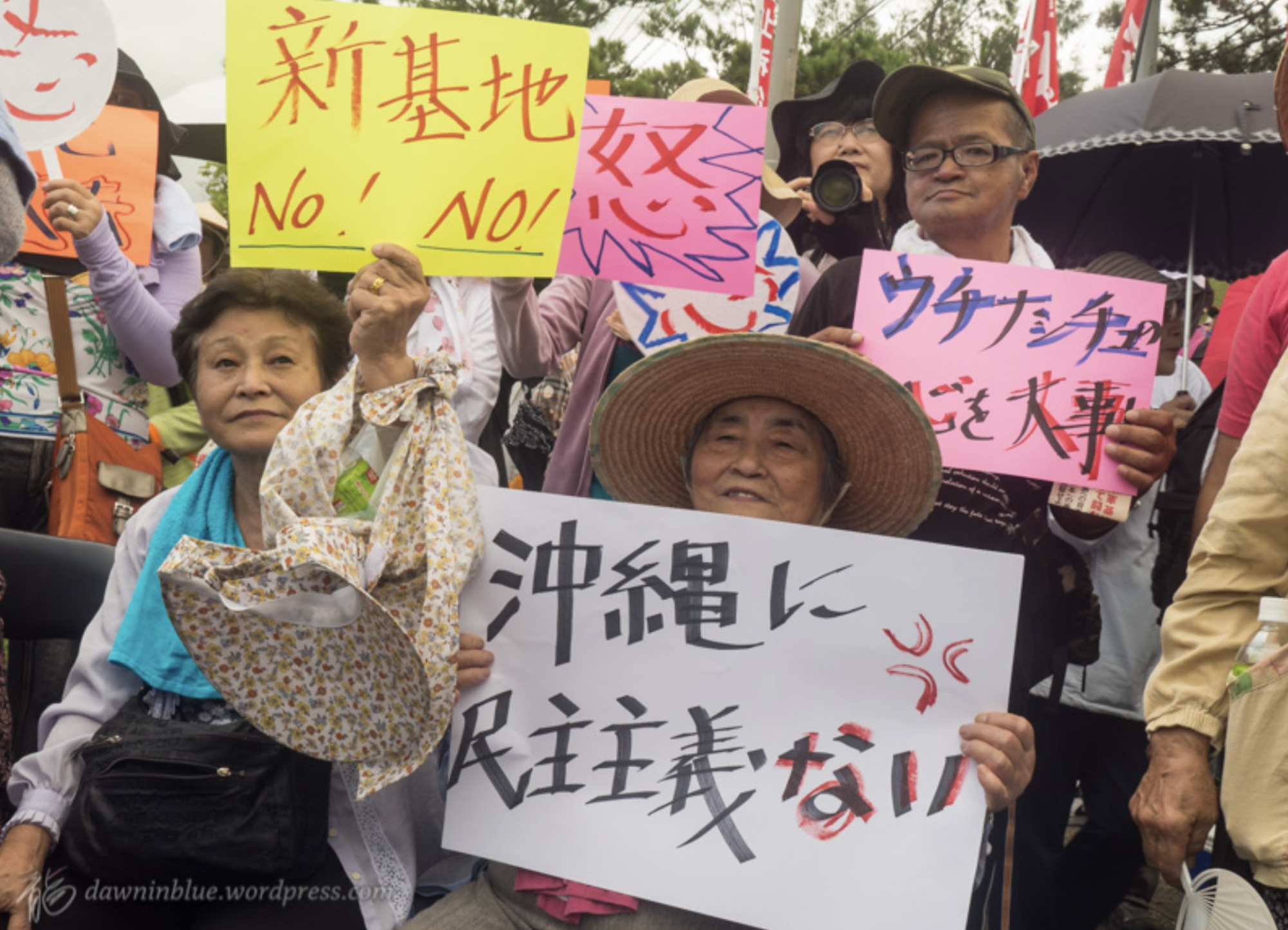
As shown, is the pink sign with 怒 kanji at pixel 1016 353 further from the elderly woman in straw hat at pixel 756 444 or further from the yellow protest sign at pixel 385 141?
the yellow protest sign at pixel 385 141

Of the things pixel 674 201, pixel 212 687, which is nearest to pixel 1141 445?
pixel 674 201

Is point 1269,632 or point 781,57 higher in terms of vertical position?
point 781,57

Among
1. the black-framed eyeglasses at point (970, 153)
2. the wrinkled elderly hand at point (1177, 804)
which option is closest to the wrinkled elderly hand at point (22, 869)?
the wrinkled elderly hand at point (1177, 804)

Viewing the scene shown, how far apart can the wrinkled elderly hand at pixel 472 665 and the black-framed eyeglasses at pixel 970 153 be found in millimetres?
1553

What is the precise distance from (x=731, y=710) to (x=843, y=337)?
0.80 metres

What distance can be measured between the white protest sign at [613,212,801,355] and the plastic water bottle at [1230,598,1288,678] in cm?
139

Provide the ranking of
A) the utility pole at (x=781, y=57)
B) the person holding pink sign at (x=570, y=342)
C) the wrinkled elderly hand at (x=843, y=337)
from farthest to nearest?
the utility pole at (x=781, y=57), the person holding pink sign at (x=570, y=342), the wrinkled elderly hand at (x=843, y=337)

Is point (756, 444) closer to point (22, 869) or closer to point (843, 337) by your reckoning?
point (843, 337)

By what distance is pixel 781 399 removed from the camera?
2.39 m

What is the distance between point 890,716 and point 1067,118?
2825 millimetres

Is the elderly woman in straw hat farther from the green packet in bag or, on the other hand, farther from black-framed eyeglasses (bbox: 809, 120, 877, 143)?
black-framed eyeglasses (bbox: 809, 120, 877, 143)

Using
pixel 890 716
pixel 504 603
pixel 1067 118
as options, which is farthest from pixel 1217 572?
pixel 1067 118

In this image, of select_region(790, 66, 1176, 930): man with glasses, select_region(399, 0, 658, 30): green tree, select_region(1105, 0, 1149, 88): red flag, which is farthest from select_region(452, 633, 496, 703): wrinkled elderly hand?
select_region(399, 0, 658, 30): green tree

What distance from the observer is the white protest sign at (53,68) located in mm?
2760
